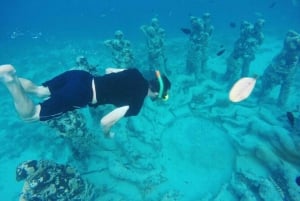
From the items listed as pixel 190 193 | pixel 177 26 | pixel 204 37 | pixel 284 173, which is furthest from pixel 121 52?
pixel 177 26

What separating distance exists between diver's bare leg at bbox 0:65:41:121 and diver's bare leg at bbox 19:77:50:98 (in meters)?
0.63

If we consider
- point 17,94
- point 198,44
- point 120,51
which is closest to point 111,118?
point 17,94

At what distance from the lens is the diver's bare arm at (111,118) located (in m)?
5.28

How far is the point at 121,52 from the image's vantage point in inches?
463

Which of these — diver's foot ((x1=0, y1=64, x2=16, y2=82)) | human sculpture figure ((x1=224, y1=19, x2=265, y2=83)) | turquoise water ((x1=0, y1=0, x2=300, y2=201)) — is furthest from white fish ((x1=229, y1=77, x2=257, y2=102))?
human sculpture figure ((x1=224, y1=19, x2=265, y2=83))

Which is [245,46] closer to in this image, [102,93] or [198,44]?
[198,44]

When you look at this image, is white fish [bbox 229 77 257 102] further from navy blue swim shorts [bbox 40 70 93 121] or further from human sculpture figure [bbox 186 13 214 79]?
human sculpture figure [bbox 186 13 214 79]

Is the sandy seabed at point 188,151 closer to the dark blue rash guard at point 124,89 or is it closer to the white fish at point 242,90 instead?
the white fish at point 242,90

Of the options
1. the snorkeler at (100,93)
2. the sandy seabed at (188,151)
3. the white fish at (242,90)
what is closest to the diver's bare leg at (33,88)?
the snorkeler at (100,93)

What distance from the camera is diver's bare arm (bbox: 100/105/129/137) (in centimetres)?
528

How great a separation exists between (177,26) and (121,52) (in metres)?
24.6

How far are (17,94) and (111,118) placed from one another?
6.32 ft

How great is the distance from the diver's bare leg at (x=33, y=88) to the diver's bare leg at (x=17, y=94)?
63 cm

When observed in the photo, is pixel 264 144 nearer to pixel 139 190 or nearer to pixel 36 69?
pixel 139 190
